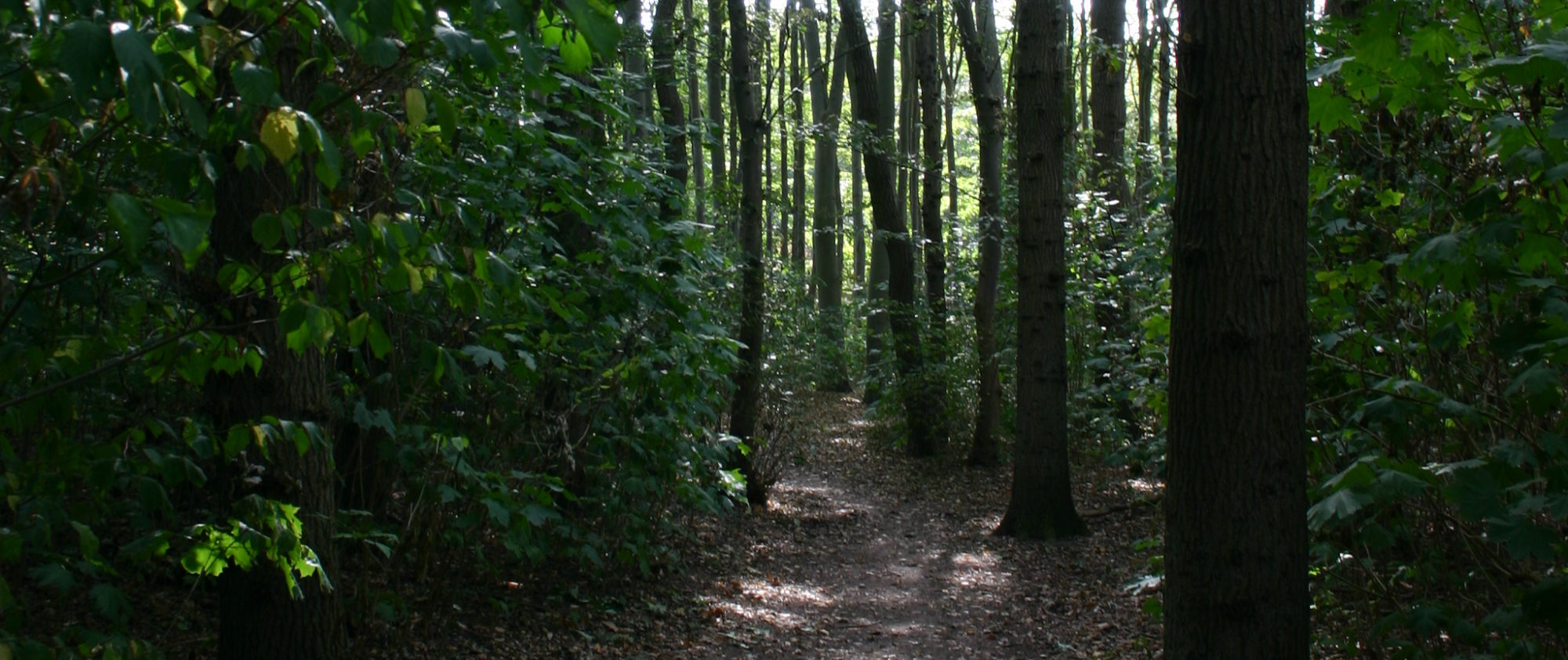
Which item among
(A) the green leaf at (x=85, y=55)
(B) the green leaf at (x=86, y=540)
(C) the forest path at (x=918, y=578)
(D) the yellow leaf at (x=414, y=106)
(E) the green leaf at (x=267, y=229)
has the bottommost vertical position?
(C) the forest path at (x=918, y=578)

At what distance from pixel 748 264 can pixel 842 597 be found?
3841mm

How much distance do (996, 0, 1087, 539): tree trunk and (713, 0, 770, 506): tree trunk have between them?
274 centimetres

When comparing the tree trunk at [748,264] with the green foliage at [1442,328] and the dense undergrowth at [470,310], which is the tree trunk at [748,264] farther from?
the green foliage at [1442,328]

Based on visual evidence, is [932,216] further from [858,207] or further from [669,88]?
[858,207]

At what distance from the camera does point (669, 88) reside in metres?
11.9

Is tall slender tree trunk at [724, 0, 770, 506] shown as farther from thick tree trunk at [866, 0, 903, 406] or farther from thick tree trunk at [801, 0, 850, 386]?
thick tree trunk at [801, 0, 850, 386]

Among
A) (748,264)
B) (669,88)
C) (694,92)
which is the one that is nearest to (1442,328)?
(748,264)

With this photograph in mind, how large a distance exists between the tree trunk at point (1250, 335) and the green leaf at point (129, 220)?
114 inches

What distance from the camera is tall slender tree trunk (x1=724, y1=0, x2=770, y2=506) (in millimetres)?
11320

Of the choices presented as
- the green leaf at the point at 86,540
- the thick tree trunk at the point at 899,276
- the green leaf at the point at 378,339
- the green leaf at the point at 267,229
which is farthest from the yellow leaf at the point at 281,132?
the thick tree trunk at the point at 899,276

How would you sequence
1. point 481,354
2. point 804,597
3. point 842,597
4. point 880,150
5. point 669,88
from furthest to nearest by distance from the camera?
1. point 880,150
2. point 669,88
3. point 842,597
4. point 804,597
5. point 481,354

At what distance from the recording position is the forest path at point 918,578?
7.24 metres

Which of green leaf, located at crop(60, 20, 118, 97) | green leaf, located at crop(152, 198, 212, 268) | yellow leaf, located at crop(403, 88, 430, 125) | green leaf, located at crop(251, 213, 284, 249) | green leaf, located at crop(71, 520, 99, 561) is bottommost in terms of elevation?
green leaf, located at crop(71, 520, 99, 561)

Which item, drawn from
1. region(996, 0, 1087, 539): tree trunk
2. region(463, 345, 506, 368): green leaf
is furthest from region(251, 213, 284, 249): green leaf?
region(996, 0, 1087, 539): tree trunk
